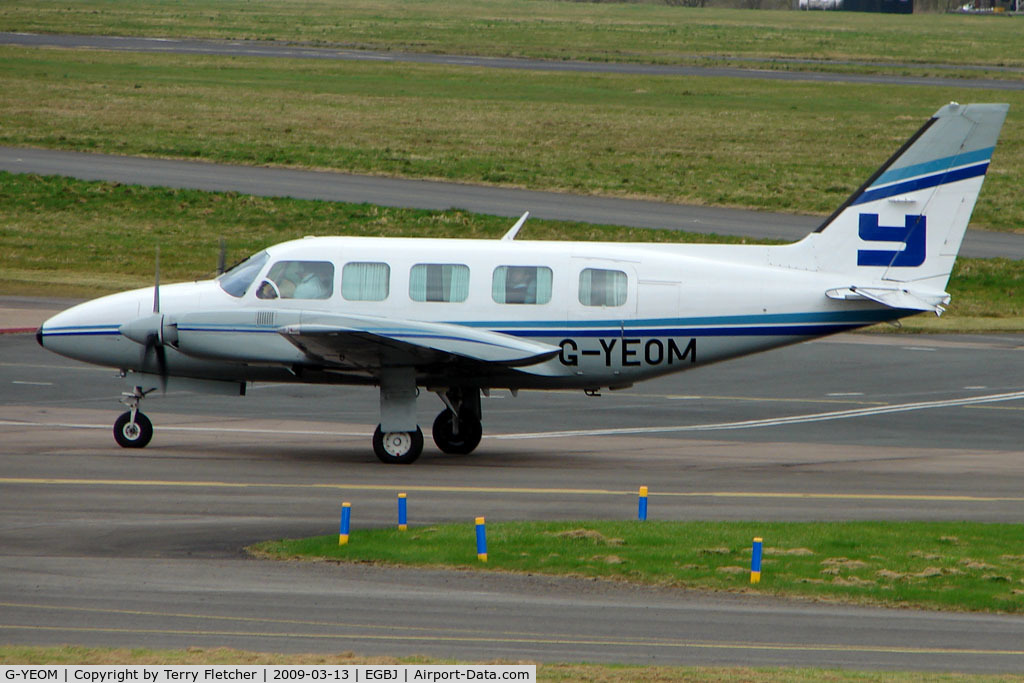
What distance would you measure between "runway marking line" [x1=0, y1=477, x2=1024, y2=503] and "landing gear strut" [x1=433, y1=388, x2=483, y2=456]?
109 inches

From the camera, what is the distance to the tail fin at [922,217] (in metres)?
21.5

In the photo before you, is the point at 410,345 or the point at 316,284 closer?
the point at 410,345

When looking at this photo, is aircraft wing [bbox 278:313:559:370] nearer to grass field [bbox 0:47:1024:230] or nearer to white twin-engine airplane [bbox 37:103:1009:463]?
white twin-engine airplane [bbox 37:103:1009:463]

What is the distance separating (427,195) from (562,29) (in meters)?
78.6

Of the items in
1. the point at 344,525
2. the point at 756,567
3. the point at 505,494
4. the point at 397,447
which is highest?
the point at 397,447

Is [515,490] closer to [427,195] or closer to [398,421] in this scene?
[398,421]

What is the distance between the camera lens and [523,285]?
21391 millimetres

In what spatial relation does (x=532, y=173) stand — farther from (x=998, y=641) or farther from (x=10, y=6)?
(x=10, y=6)

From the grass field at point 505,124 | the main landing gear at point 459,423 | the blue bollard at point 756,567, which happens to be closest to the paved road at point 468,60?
the grass field at point 505,124

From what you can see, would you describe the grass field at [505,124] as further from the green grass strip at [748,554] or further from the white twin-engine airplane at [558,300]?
the green grass strip at [748,554]

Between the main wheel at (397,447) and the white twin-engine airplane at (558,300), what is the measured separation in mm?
22

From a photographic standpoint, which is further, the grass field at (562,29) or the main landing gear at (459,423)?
the grass field at (562,29)

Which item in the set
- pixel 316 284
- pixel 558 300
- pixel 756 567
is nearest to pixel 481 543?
pixel 756 567

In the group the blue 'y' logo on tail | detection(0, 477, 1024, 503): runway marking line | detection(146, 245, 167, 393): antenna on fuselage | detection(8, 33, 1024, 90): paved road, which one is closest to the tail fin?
the blue 'y' logo on tail
